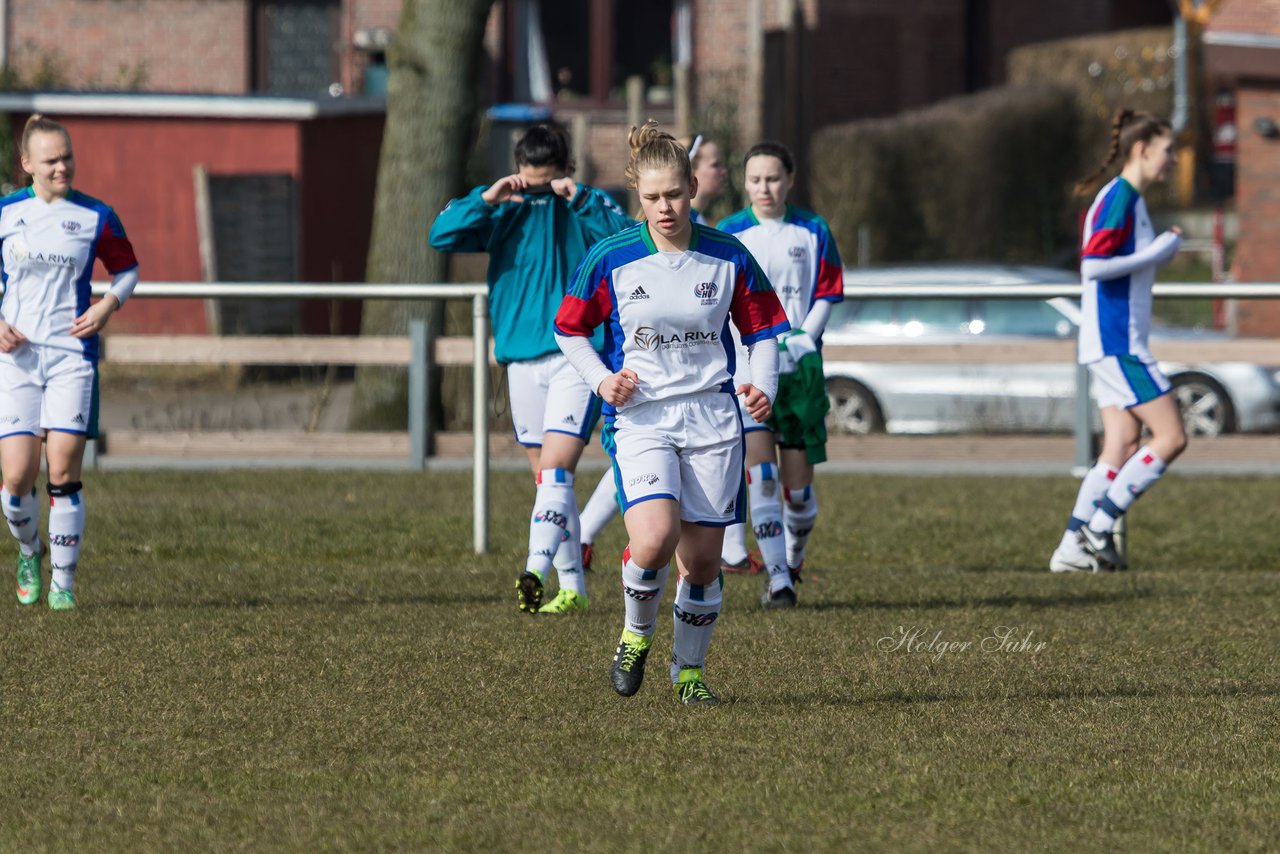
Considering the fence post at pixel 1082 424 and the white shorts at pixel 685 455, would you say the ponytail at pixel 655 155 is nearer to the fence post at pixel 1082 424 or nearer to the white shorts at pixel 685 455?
the white shorts at pixel 685 455

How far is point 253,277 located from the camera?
2348cm

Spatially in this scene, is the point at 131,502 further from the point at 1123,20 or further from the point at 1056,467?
the point at 1123,20

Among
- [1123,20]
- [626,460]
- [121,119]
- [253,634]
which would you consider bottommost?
[253,634]

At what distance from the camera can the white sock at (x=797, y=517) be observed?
30.9 ft

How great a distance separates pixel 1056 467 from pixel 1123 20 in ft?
106

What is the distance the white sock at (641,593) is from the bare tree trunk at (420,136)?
10.5m

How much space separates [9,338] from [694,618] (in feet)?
10.4

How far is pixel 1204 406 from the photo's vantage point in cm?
1664

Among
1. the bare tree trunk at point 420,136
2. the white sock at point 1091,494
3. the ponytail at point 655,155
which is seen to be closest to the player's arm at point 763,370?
the ponytail at point 655,155

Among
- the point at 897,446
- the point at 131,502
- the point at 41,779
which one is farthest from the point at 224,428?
the point at 41,779

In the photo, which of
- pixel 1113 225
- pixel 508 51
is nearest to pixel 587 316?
pixel 1113 225

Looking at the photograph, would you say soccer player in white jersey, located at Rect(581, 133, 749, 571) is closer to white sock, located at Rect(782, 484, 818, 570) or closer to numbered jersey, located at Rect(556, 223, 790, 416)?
white sock, located at Rect(782, 484, 818, 570)

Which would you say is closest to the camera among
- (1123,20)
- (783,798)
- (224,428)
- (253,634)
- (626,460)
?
(783,798)

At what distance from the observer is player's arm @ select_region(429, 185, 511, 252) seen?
8.52 metres
